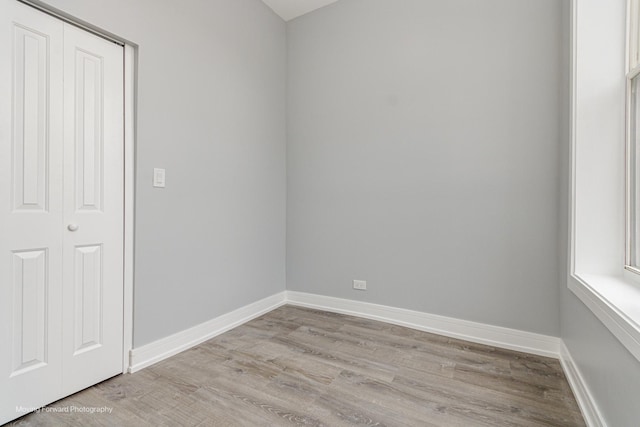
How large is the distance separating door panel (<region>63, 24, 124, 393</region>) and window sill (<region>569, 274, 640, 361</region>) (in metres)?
2.45

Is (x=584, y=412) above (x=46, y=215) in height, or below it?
below

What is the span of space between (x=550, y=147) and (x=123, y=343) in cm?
317

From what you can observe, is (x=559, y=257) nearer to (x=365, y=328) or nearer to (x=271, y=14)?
(x=365, y=328)

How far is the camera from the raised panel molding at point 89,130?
1.71 m

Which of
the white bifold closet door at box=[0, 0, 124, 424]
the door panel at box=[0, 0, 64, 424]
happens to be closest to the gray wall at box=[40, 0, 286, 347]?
the white bifold closet door at box=[0, 0, 124, 424]

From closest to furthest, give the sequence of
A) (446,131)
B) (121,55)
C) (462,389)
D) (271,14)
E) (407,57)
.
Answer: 1. (462,389)
2. (121,55)
3. (446,131)
4. (407,57)
5. (271,14)

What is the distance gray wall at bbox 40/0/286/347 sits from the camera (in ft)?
6.54

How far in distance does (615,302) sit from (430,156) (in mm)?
1620

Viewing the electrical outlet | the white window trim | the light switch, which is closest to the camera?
the white window trim

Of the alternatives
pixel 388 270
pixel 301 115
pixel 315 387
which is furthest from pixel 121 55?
pixel 388 270

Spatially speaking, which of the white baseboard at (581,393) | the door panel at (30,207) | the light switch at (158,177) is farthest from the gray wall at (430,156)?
the door panel at (30,207)

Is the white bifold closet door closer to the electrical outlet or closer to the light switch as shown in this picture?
the light switch

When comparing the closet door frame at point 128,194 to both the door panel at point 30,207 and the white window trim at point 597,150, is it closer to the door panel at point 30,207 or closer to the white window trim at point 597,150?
the door panel at point 30,207

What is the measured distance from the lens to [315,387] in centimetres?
176
